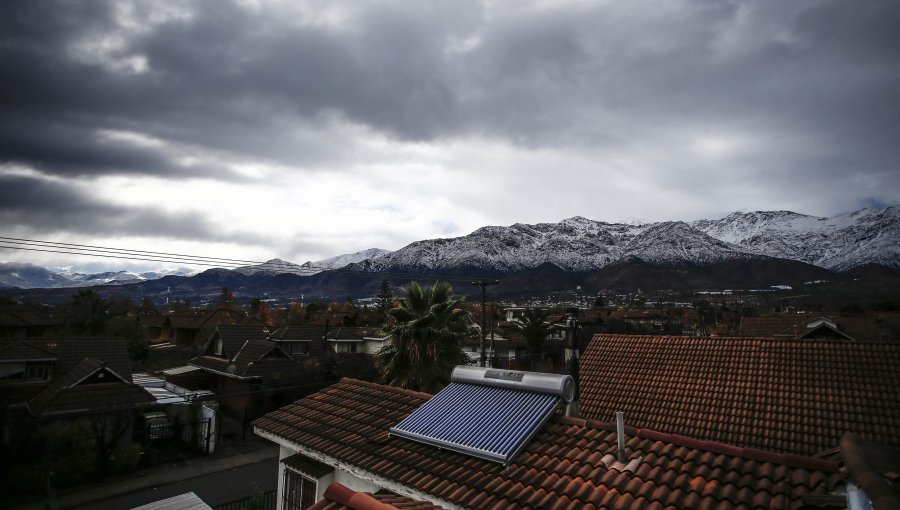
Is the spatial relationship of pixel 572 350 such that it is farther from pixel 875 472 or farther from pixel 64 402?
pixel 64 402

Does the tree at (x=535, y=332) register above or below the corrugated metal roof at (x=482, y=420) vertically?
below

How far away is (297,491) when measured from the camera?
8.67 meters

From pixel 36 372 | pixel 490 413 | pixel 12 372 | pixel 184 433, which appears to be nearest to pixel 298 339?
pixel 184 433

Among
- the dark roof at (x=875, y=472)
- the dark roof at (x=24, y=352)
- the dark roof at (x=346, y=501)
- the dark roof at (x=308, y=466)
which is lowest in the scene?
the dark roof at (x=24, y=352)

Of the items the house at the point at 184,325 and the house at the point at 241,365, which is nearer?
the house at the point at 241,365

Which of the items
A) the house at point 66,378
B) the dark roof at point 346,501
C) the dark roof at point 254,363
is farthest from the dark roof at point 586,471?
the dark roof at point 254,363

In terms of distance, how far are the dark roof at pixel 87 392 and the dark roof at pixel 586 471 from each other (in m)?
19.6

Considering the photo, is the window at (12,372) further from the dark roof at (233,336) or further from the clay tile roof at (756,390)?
the clay tile roof at (756,390)

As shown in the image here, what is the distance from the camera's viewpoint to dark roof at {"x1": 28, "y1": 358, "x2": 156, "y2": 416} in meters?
21.5

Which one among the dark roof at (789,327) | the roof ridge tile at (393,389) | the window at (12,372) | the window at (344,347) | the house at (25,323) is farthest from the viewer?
the window at (344,347)

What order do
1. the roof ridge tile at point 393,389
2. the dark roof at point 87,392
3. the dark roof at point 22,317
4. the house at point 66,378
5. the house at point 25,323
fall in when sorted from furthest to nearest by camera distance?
the dark roof at point 22,317 → the house at point 25,323 → the house at point 66,378 → the dark roof at point 87,392 → the roof ridge tile at point 393,389

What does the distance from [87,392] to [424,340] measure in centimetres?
1801

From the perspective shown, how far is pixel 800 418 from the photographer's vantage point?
12195 mm

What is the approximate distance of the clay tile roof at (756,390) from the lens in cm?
1200
